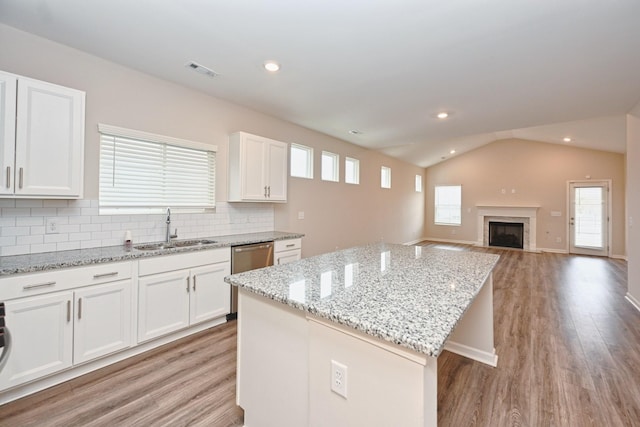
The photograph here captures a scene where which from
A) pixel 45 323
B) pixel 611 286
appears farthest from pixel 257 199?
pixel 611 286

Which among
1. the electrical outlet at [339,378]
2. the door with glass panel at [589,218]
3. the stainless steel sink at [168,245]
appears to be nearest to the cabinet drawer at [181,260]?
the stainless steel sink at [168,245]

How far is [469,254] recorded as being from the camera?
7.77 ft

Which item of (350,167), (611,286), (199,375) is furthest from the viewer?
(350,167)

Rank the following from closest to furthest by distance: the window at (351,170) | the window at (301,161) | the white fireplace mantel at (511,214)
Answer: the window at (301,161), the window at (351,170), the white fireplace mantel at (511,214)

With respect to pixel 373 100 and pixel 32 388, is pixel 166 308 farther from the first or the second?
pixel 373 100

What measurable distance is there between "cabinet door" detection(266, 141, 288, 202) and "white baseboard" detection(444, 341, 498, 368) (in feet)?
8.74

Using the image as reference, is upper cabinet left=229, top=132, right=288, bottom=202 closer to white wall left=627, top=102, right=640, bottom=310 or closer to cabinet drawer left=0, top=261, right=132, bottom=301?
cabinet drawer left=0, top=261, right=132, bottom=301

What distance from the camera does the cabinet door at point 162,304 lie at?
2.37 m

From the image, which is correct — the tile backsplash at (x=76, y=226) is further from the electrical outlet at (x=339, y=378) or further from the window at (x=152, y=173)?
the electrical outlet at (x=339, y=378)

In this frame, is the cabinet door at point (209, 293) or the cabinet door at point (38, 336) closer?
the cabinet door at point (38, 336)

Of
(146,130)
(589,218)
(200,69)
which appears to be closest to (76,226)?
(146,130)

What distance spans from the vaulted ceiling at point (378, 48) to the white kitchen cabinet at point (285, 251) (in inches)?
71.7

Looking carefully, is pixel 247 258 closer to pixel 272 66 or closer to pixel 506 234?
pixel 272 66

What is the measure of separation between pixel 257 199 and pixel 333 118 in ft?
5.68
